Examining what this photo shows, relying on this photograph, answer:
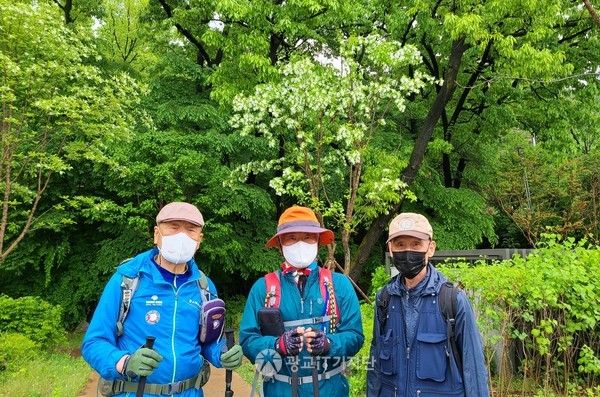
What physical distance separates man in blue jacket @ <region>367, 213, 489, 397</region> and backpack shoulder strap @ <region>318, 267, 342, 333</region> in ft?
0.85

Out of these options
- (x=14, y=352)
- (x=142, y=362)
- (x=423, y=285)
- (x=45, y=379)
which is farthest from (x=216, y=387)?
(x=423, y=285)

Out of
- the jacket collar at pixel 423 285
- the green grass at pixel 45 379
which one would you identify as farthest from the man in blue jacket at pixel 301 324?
the green grass at pixel 45 379

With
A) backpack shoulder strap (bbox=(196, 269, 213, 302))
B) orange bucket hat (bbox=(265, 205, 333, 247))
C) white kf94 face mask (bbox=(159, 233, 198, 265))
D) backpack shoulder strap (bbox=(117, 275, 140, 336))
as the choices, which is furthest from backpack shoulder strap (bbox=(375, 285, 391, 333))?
backpack shoulder strap (bbox=(117, 275, 140, 336))

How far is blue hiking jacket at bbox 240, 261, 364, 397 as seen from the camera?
2742 millimetres

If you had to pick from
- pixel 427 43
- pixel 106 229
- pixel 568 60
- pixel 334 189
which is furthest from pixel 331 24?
pixel 106 229

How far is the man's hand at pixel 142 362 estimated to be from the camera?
7.85 ft

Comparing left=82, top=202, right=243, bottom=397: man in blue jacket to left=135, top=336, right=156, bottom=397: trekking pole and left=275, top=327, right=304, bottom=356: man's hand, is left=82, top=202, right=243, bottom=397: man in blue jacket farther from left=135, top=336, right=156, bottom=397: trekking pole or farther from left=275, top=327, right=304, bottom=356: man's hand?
left=275, top=327, right=304, bottom=356: man's hand

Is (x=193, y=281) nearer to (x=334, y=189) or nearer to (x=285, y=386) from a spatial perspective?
(x=285, y=386)

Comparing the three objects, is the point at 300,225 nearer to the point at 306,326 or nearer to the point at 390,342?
the point at 306,326

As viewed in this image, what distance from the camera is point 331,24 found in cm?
1260

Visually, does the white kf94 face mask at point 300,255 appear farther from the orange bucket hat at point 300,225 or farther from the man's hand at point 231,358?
the man's hand at point 231,358

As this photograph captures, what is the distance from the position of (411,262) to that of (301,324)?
0.80 metres

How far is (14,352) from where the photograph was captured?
739cm

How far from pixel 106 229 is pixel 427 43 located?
35.9 feet
